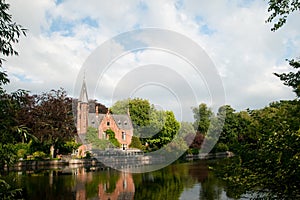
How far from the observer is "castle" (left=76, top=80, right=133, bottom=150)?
4284 cm

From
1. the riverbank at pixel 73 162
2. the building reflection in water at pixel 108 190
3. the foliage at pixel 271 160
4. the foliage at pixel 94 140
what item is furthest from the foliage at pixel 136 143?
the foliage at pixel 271 160

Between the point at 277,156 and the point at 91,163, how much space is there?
3110 centimetres

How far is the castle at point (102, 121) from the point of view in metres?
42.8

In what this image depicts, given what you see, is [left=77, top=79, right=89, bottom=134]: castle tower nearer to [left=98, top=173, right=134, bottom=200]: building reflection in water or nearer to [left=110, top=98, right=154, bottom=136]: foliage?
[left=110, top=98, right=154, bottom=136]: foliage

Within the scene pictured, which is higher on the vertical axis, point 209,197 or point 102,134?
point 102,134

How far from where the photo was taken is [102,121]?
47.1 m

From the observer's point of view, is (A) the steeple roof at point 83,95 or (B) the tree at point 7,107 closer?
→ (B) the tree at point 7,107

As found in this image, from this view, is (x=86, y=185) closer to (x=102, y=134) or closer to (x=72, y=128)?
(x=72, y=128)

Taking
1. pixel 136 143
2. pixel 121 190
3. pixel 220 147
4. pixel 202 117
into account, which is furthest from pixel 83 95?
pixel 121 190

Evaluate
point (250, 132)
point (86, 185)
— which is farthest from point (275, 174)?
point (86, 185)

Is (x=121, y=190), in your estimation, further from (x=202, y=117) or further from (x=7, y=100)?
(x=202, y=117)

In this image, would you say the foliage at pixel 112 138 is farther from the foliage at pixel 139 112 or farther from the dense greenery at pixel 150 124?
the foliage at pixel 139 112

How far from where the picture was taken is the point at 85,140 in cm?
3828

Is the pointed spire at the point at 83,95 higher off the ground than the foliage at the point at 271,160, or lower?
higher
